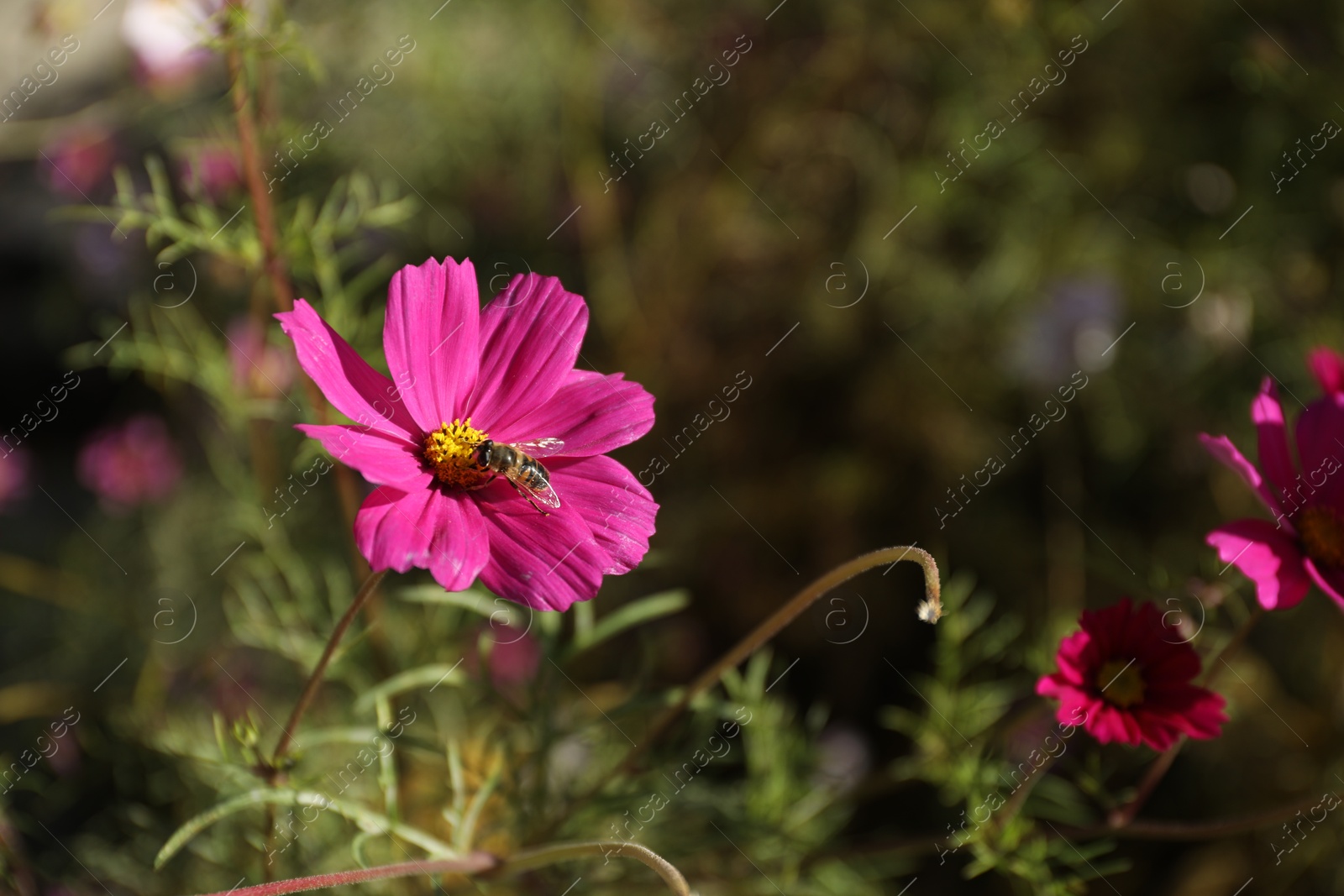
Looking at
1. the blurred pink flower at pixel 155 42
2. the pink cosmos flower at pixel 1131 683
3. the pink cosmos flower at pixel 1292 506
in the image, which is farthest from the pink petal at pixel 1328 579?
the blurred pink flower at pixel 155 42

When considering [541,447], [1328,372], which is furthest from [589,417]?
[1328,372]

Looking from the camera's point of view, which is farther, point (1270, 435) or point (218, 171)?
point (218, 171)

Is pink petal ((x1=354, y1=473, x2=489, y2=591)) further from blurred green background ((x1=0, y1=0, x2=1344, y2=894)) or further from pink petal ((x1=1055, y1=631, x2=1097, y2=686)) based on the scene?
blurred green background ((x1=0, y1=0, x2=1344, y2=894))

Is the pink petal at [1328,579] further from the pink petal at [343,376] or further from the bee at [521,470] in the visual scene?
the pink petal at [343,376]

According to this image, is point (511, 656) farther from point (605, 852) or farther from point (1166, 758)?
point (1166, 758)

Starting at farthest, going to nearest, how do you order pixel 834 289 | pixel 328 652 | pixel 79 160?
pixel 834 289 < pixel 79 160 < pixel 328 652

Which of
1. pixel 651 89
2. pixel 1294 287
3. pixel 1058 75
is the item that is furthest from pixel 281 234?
pixel 1294 287

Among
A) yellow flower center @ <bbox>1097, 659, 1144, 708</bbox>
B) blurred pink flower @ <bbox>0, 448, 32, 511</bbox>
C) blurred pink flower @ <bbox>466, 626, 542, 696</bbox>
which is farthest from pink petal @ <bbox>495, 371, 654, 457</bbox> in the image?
blurred pink flower @ <bbox>0, 448, 32, 511</bbox>

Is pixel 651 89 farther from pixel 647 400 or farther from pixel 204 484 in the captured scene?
pixel 647 400
